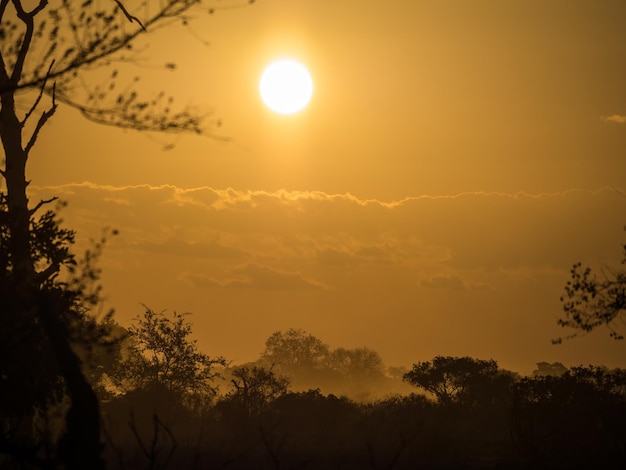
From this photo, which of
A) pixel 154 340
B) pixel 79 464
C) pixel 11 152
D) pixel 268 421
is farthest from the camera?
pixel 154 340

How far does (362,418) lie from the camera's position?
53.4 metres

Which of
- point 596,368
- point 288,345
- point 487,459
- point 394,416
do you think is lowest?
point 487,459

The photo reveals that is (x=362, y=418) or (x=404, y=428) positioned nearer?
(x=404, y=428)

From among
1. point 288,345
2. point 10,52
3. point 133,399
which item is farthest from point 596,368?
point 288,345

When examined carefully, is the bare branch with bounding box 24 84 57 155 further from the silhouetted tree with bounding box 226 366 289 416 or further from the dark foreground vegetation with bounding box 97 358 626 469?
the silhouetted tree with bounding box 226 366 289 416

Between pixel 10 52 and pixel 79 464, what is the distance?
756 centimetres

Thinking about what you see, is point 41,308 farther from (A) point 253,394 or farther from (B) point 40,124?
(A) point 253,394

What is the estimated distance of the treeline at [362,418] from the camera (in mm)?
36531

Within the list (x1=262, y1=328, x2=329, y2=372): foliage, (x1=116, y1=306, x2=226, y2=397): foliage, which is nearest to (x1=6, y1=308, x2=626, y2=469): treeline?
(x1=116, y1=306, x2=226, y2=397): foliage

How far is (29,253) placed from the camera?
18391 mm

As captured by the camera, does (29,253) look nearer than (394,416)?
Yes

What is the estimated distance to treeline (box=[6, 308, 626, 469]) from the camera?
3653 cm

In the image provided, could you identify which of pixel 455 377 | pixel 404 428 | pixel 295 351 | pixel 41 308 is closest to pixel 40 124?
pixel 41 308

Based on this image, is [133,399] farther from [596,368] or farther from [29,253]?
[29,253]
